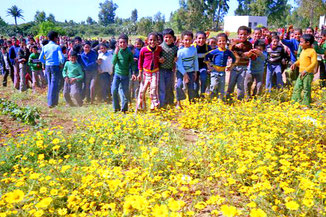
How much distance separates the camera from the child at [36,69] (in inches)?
346

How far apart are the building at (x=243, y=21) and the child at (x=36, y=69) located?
4975cm

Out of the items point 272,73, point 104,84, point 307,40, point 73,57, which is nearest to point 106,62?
point 104,84

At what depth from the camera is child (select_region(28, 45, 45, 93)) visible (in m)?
8.78

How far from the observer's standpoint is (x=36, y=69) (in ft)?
29.7

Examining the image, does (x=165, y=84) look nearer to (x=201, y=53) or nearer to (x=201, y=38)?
(x=201, y=53)

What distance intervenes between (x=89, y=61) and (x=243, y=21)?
172 ft

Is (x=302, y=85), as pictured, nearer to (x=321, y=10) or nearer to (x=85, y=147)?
(x=85, y=147)

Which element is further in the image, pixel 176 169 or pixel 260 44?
pixel 260 44

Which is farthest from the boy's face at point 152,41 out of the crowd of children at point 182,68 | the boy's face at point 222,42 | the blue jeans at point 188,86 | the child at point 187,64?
the boy's face at point 222,42

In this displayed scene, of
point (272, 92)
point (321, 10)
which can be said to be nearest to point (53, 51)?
point (272, 92)

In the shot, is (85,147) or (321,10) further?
(321,10)

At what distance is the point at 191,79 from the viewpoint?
6.10m

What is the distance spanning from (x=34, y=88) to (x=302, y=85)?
8.06 meters

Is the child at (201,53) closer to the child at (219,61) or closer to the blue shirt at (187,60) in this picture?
the child at (219,61)
